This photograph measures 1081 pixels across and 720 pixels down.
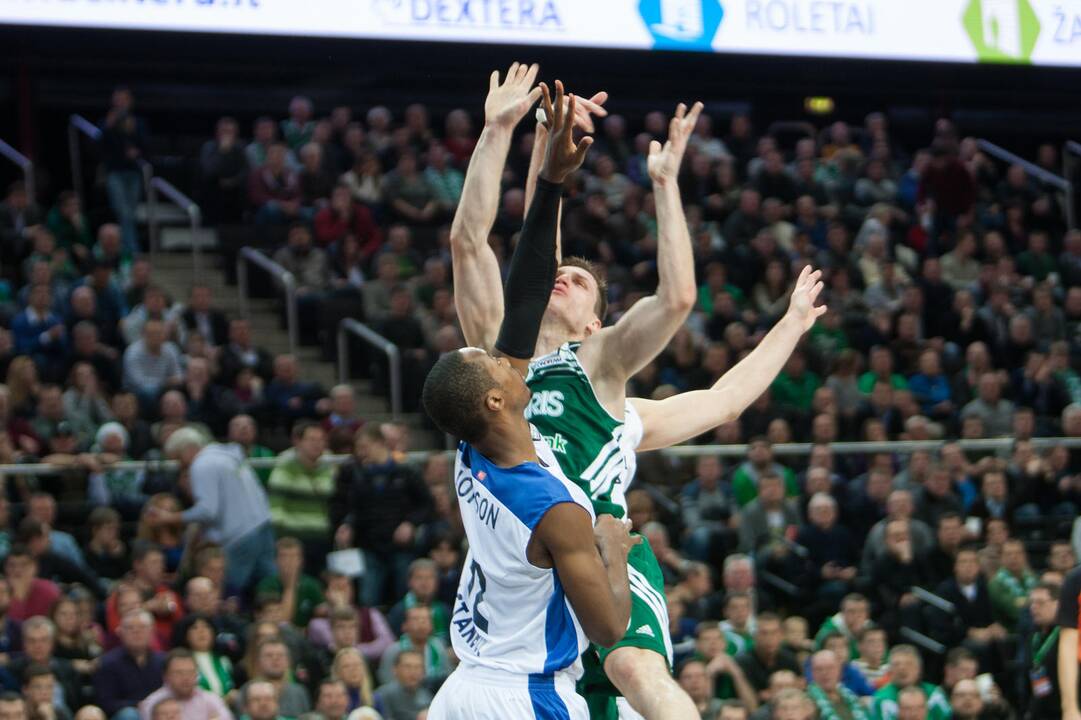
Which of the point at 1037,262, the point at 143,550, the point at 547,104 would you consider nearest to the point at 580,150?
the point at 547,104

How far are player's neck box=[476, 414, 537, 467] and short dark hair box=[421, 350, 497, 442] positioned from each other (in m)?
0.04

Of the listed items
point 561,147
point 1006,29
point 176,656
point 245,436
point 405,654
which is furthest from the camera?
point 1006,29

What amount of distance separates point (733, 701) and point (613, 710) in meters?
4.91

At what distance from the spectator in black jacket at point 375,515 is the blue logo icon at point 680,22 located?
541cm

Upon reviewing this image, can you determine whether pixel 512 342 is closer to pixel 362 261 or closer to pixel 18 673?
pixel 18 673

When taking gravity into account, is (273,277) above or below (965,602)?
above

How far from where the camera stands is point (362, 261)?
51.3 ft

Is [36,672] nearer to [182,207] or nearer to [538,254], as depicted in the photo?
[538,254]

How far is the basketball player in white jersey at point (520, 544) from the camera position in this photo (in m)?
4.53

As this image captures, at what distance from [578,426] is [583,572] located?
4.02 ft

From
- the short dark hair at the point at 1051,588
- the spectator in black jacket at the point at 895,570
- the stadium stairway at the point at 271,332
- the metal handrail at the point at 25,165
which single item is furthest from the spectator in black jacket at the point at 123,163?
the short dark hair at the point at 1051,588

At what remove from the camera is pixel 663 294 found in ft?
18.6

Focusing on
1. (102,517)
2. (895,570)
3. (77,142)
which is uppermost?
(77,142)

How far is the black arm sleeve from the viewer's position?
491 centimetres
